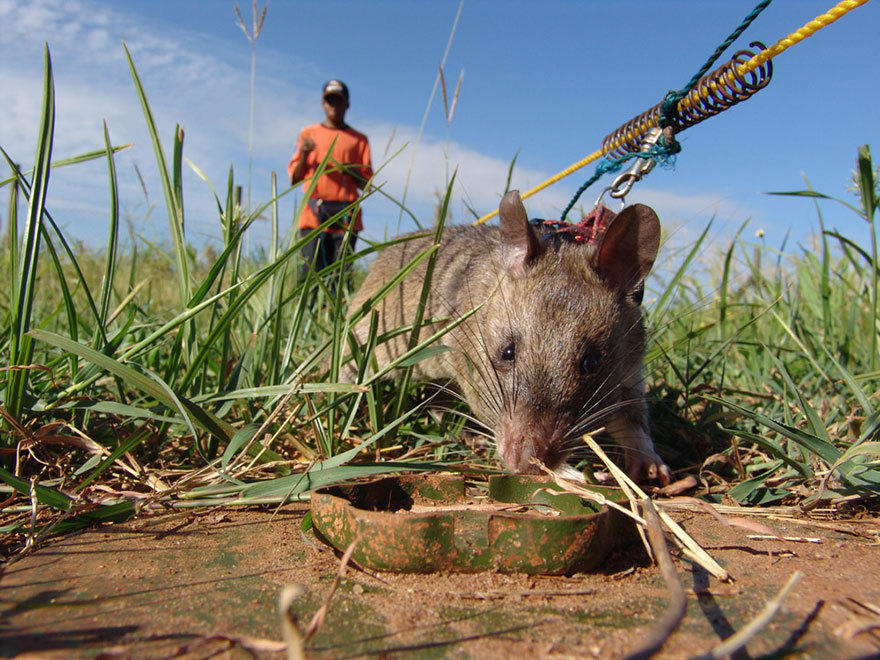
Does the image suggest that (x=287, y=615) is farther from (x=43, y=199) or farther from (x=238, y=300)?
(x=43, y=199)

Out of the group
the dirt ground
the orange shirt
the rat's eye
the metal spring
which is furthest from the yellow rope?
the orange shirt

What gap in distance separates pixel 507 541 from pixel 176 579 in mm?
796

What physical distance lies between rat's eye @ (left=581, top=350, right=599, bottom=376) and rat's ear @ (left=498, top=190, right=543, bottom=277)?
613 millimetres

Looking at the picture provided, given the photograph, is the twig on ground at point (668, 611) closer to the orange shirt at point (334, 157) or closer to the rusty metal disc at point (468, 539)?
the rusty metal disc at point (468, 539)

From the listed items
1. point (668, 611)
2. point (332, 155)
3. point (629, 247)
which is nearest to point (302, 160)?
point (332, 155)

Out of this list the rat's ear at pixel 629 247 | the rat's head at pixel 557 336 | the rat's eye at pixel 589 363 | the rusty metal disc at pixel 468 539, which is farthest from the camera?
the rat's ear at pixel 629 247

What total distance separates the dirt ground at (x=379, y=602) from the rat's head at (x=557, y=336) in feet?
2.60

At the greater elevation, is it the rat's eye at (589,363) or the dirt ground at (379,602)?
the rat's eye at (589,363)

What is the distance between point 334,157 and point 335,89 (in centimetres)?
104

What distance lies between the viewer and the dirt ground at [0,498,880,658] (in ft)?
3.64

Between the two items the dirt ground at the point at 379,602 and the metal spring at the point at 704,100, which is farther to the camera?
the metal spring at the point at 704,100

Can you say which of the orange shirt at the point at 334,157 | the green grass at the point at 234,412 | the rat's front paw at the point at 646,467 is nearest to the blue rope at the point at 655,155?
the green grass at the point at 234,412

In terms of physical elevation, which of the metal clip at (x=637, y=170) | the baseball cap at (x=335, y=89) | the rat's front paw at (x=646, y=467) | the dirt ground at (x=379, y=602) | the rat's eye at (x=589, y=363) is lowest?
the dirt ground at (x=379, y=602)

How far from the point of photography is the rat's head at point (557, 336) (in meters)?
2.47
